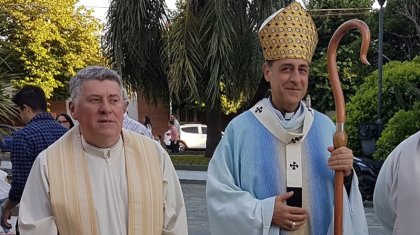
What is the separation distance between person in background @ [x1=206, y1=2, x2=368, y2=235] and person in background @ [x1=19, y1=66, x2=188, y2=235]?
34 centimetres

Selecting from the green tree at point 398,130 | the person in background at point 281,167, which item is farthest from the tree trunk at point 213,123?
the person in background at point 281,167

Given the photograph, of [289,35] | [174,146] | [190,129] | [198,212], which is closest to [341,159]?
[289,35]

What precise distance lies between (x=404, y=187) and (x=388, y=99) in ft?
36.1

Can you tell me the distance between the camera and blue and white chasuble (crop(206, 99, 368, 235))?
131 inches

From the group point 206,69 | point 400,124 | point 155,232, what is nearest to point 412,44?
point 206,69

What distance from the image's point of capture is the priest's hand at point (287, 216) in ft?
10.7

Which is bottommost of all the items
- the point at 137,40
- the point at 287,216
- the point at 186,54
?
the point at 287,216

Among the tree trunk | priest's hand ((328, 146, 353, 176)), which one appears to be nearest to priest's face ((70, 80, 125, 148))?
priest's hand ((328, 146, 353, 176))

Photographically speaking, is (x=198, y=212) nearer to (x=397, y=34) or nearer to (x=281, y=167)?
(x=281, y=167)

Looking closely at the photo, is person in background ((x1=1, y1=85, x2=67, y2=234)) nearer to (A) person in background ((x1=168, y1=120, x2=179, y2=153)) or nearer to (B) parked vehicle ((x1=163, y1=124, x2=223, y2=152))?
(A) person in background ((x1=168, y1=120, x2=179, y2=153))

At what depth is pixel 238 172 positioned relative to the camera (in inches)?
135

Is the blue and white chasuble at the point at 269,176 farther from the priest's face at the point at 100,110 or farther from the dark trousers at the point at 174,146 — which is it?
the dark trousers at the point at 174,146

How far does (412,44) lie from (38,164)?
24.4m

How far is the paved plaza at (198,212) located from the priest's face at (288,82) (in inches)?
218
